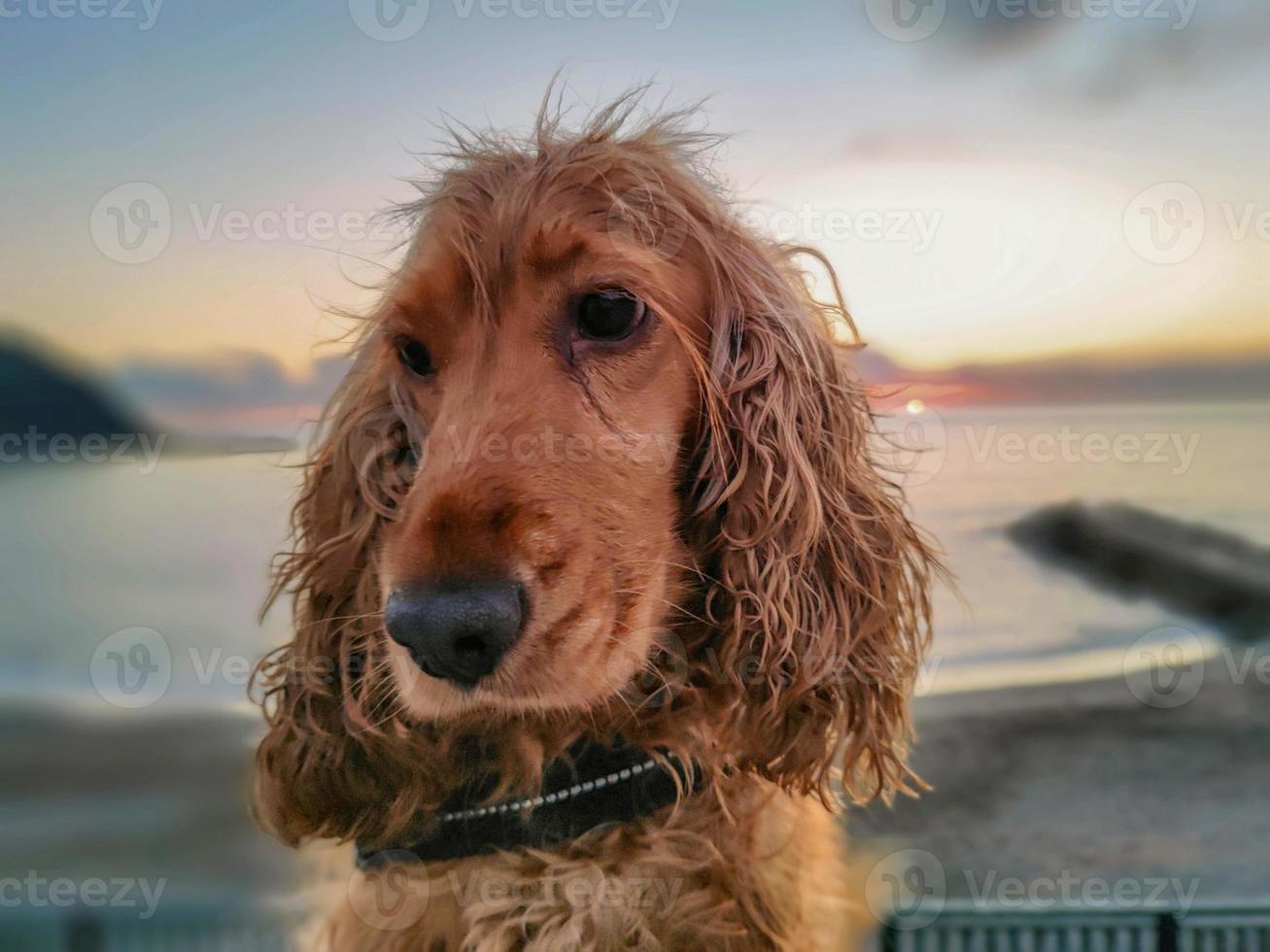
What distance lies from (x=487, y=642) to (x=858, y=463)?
2.08 feet

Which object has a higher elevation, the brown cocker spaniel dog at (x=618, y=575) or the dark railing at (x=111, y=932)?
the brown cocker spaniel dog at (x=618, y=575)

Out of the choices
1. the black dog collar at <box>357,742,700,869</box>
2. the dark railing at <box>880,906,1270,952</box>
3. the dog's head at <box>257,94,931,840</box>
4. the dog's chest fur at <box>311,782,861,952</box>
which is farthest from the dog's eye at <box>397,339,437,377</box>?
the dark railing at <box>880,906,1270,952</box>

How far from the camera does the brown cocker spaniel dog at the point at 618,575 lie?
1.00 metres

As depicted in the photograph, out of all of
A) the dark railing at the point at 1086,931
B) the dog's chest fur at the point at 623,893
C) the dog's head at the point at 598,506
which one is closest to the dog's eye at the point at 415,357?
the dog's head at the point at 598,506

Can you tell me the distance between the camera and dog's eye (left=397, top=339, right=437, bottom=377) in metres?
1.09

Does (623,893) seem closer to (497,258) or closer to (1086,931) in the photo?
(497,258)

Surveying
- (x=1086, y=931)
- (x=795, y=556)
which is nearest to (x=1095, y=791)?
(x=1086, y=931)

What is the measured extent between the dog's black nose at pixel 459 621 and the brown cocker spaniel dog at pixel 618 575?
113 millimetres

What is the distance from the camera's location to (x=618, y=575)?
3.06 feet

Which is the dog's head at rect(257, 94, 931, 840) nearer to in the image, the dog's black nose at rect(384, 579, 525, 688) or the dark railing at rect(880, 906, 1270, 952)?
the dog's black nose at rect(384, 579, 525, 688)

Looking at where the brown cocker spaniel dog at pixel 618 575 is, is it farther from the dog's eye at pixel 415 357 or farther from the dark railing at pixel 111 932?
the dark railing at pixel 111 932

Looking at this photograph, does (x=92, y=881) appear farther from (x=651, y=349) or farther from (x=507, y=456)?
Answer: (x=651, y=349)

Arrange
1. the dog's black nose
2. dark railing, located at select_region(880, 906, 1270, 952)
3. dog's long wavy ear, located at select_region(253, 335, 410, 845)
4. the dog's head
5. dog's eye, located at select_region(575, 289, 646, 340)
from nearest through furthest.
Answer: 1. the dog's black nose
2. the dog's head
3. dog's eye, located at select_region(575, 289, 646, 340)
4. dog's long wavy ear, located at select_region(253, 335, 410, 845)
5. dark railing, located at select_region(880, 906, 1270, 952)

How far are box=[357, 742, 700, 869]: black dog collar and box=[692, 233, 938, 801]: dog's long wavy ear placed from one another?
4.6 inches
